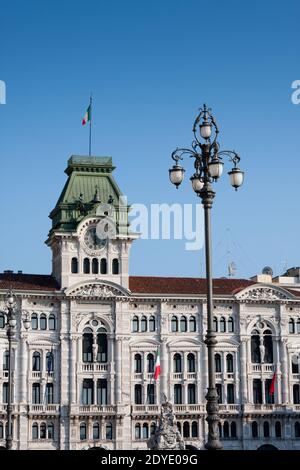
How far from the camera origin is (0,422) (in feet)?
234

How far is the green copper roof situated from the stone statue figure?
1592 cm

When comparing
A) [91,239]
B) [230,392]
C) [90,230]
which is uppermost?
[90,230]

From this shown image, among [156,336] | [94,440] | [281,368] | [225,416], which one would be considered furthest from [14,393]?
[281,368]

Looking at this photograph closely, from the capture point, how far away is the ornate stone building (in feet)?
238

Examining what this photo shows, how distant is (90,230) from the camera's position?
75.7 meters

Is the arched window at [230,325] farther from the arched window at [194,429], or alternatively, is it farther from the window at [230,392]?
the arched window at [194,429]

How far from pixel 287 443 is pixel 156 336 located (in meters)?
13.4

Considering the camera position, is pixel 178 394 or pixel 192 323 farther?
pixel 192 323

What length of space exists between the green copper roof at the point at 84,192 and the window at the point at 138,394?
12.9m

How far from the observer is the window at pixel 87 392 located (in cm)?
7344

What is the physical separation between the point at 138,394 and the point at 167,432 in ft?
28.2

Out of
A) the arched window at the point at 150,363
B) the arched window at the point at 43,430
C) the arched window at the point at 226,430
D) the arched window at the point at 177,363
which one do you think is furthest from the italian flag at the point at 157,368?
the arched window at the point at 43,430

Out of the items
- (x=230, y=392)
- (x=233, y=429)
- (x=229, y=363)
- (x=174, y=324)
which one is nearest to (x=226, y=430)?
(x=233, y=429)

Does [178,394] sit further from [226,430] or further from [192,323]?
[192,323]
